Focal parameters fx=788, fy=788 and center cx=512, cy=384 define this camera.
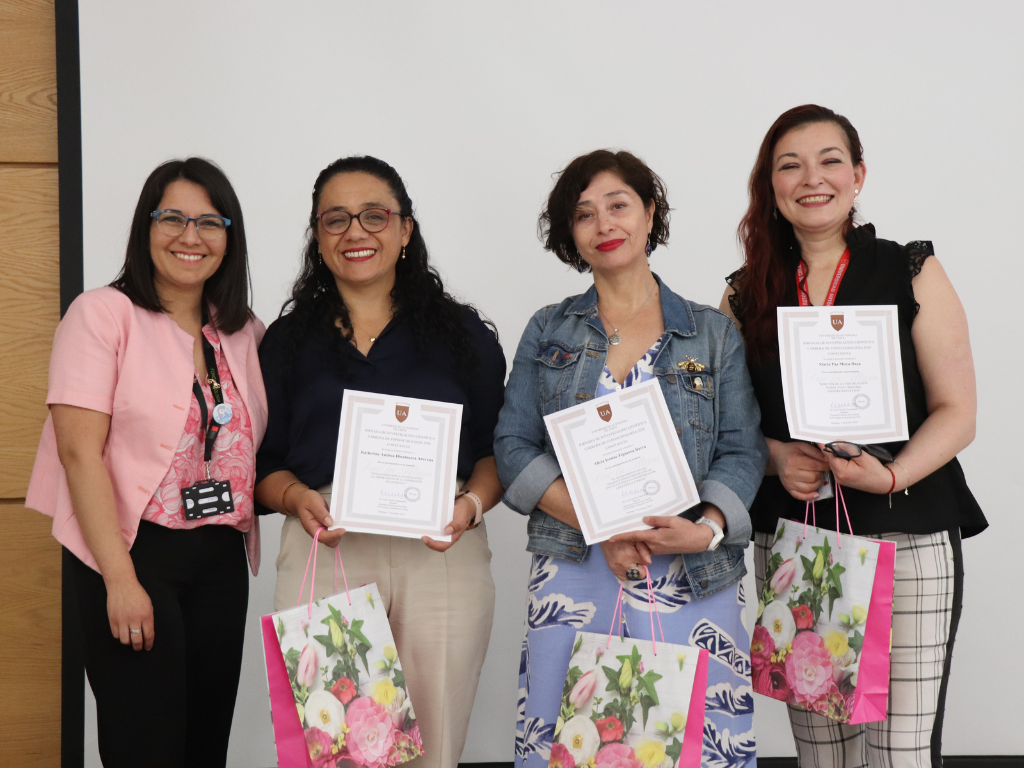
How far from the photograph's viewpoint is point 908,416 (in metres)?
1.72

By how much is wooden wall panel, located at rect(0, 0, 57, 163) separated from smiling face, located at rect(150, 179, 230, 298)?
147 centimetres

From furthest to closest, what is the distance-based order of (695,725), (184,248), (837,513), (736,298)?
(736,298)
(184,248)
(837,513)
(695,725)

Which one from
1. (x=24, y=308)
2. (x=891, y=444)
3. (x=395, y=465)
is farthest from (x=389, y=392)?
(x=24, y=308)

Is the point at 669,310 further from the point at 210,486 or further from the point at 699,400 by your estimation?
the point at 210,486

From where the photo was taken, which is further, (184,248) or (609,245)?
(184,248)

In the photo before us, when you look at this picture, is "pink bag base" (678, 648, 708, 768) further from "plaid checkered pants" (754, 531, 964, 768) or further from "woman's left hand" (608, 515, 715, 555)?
"plaid checkered pants" (754, 531, 964, 768)

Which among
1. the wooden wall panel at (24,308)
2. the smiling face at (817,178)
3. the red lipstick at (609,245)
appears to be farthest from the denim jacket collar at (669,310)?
the wooden wall panel at (24,308)

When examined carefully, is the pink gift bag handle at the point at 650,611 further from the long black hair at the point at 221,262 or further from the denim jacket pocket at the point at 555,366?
the long black hair at the point at 221,262

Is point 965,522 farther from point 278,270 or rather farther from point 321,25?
point 321,25

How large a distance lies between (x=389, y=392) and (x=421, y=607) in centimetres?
50

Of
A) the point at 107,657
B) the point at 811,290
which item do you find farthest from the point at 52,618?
the point at 811,290

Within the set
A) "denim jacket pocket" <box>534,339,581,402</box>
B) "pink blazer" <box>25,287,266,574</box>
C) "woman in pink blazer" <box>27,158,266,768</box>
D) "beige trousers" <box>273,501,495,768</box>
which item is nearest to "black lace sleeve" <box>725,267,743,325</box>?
"denim jacket pocket" <box>534,339,581,402</box>

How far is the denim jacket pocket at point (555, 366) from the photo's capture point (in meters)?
1.74

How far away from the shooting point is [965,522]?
5.64ft
